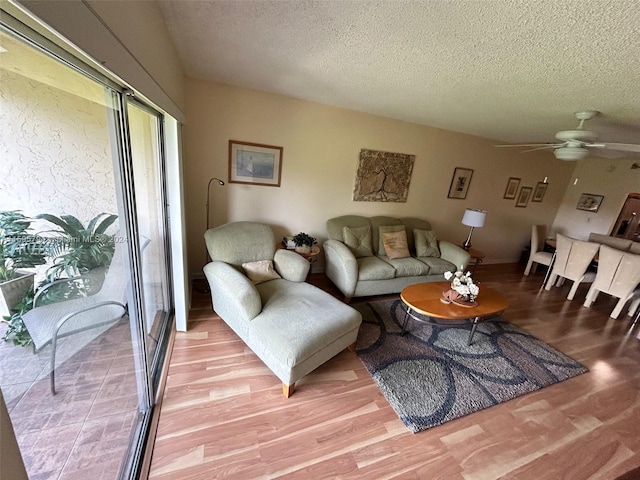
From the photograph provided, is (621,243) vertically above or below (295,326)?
above

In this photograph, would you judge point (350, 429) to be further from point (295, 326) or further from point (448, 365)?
point (448, 365)

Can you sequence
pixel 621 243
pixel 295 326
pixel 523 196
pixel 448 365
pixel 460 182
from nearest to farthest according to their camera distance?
pixel 295 326 < pixel 448 365 < pixel 621 243 < pixel 460 182 < pixel 523 196

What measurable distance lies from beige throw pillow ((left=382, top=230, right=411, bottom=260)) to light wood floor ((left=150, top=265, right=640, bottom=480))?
1.56m

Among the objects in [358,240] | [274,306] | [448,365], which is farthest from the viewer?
[358,240]

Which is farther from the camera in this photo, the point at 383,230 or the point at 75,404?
the point at 383,230

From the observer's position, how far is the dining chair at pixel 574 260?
3.35 m

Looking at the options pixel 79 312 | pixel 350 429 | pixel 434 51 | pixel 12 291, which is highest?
pixel 434 51

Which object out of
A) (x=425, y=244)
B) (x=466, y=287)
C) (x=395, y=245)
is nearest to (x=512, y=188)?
(x=425, y=244)

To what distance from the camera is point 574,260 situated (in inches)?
138

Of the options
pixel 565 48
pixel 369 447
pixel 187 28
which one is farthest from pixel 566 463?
pixel 187 28

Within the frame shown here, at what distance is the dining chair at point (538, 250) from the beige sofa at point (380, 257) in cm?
189

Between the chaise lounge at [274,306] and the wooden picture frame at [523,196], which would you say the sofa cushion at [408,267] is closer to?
the chaise lounge at [274,306]

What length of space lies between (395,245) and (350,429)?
2242mm

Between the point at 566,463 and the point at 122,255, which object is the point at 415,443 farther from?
the point at 122,255
